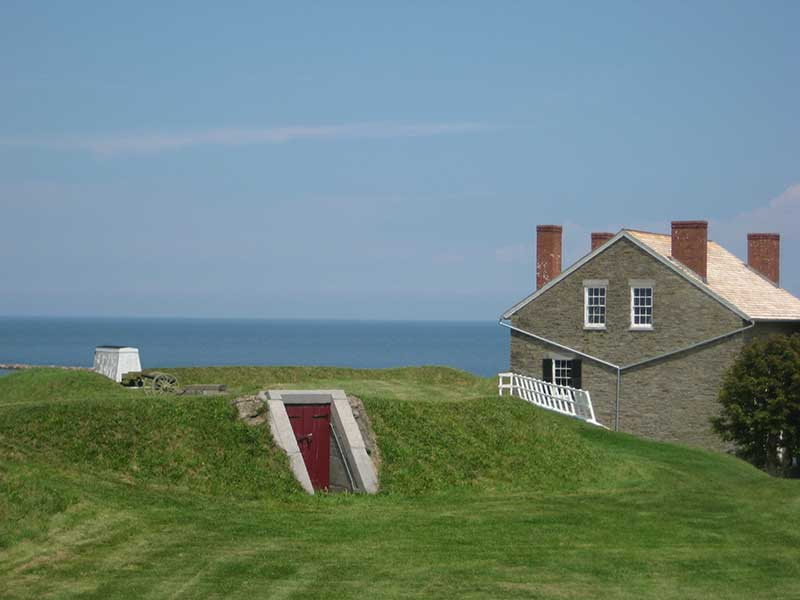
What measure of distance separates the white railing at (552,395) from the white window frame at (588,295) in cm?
279

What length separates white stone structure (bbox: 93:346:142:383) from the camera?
4069cm

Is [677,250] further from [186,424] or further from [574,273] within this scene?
[186,424]

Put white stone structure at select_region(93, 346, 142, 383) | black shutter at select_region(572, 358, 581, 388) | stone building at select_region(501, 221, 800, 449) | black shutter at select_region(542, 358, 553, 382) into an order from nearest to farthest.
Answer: white stone structure at select_region(93, 346, 142, 383) < stone building at select_region(501, 221, 800, 449) < black shutter at select_region(572, 358, 581, 388) < black shutter at select_region(542, 358, 553, 382)

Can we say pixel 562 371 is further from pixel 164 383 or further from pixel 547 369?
pixel 164 383

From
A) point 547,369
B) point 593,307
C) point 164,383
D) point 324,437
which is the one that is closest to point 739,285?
point 593,307

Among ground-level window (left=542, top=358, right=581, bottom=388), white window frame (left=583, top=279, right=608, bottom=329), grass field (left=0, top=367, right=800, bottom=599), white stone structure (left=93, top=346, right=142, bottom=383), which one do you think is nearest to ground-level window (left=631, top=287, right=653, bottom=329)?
white window frame (left=583, top=279, right=608, bottom=329)

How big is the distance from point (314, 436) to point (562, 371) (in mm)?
22286

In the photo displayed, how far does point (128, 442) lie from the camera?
26234 mm

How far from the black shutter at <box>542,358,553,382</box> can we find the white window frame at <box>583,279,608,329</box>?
228cm

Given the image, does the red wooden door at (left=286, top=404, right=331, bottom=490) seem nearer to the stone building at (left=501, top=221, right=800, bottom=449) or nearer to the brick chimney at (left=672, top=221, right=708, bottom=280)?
the stone building at (left=501, top=221, right=800, bottom=449)

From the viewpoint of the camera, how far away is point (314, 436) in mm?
28406

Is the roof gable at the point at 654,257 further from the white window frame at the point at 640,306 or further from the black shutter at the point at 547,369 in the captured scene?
the black shutter at the point at 547,369

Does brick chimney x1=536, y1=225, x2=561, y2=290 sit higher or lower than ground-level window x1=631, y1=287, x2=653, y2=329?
higher

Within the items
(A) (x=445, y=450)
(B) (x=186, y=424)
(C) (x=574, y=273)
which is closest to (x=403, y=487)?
(A) (x=445, y=450)
